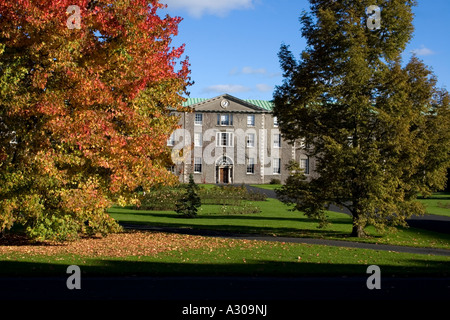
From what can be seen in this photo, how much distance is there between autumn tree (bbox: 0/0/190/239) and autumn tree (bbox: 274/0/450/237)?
22.4 ft

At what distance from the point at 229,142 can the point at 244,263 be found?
183 ft

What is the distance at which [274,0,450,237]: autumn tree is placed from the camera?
18453 millimetres

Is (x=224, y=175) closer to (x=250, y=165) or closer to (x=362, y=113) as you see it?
(x=250, y=165)

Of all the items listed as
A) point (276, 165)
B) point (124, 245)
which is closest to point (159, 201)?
point (124, 245)

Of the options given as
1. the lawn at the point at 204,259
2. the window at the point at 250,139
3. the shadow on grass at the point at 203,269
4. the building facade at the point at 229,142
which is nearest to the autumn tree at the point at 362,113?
the lawn at the point at 204,259

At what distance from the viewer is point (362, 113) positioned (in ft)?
61.8

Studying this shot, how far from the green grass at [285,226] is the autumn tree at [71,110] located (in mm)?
7895

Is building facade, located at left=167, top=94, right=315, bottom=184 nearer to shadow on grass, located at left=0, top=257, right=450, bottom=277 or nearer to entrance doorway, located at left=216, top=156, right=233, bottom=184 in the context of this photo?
entrance doorway, located at left=216, top=156, right=233, bottom=184

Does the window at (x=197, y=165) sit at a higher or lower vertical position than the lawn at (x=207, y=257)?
higher

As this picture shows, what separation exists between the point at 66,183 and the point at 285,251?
725 cm

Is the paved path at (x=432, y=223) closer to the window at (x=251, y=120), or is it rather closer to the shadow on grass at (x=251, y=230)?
the shadow on grass at (x=251, y=230)

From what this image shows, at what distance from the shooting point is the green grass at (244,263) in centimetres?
1091

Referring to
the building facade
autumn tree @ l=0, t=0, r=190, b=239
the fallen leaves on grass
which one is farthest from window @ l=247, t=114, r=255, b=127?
autumn tree @ l=0, t=0, r=190, b=239
